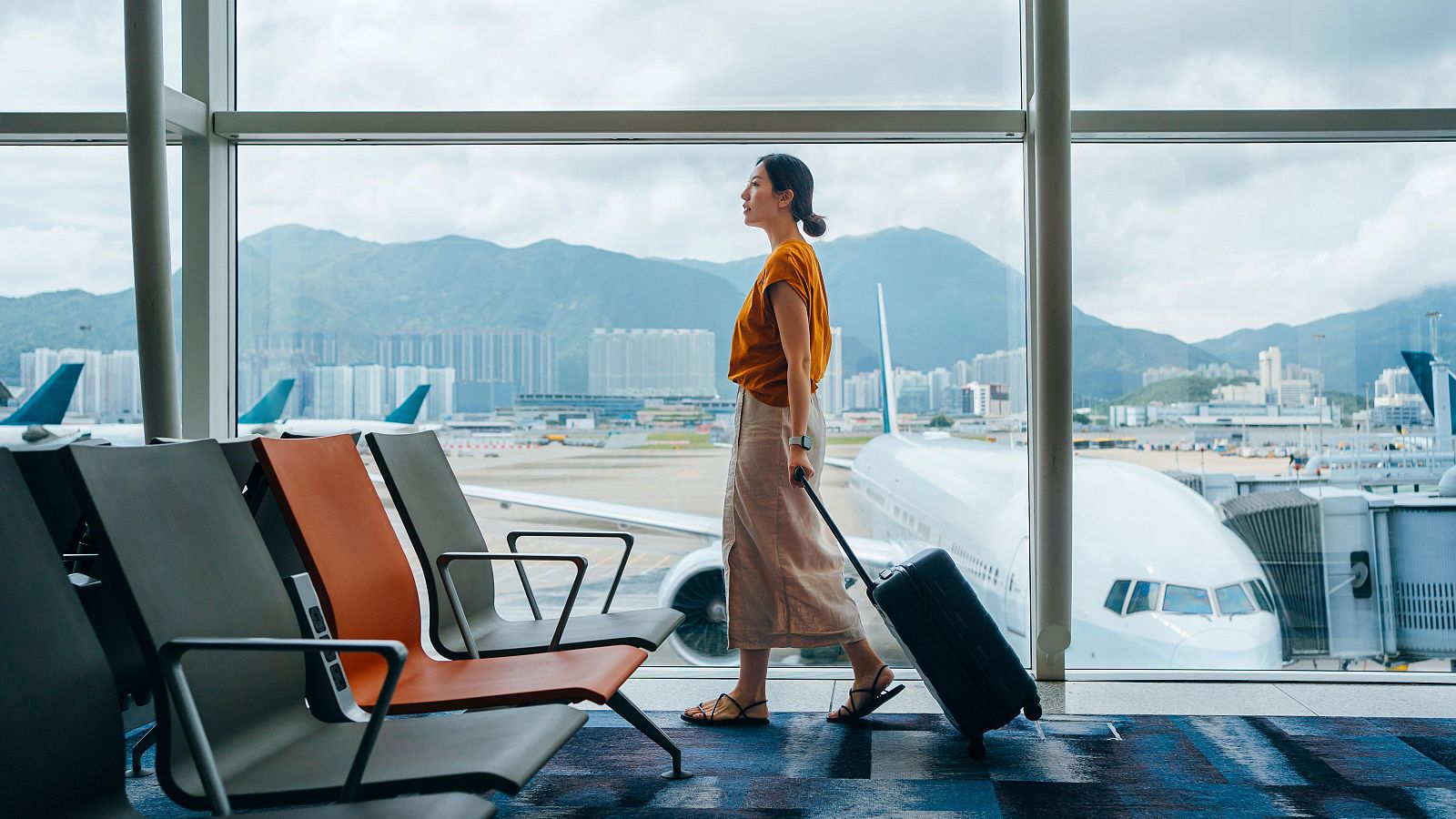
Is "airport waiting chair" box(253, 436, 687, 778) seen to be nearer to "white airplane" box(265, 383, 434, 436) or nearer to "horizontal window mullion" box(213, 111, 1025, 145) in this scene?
"white airplane" box(265, 383, 434, 436)

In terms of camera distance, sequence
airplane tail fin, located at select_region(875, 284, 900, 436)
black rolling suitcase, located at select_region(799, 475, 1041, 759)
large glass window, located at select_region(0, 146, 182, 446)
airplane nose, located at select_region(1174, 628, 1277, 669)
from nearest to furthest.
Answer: black rolling suitcase, located at select_region(799, 475, 1041, 759), airplane nose, located at select_region(1174, 628, 1277, 669), large glass window, located at select_region(0, 146, 182, 446), airplane tail fin, located at select_region(875, 284, 900, 436)

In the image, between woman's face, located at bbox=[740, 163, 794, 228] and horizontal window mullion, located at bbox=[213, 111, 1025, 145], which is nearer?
woman's face, located at bbox=[740, 163, 794, 228]

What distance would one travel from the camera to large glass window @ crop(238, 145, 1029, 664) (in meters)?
3.49

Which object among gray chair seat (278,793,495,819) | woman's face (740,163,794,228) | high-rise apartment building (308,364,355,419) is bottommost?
gray chair seat (278,793,495,819)

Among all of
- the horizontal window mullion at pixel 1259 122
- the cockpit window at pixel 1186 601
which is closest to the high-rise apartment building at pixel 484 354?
the horizontal window mullion at pixel 1259 122

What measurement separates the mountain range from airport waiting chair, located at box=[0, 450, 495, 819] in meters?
2.36

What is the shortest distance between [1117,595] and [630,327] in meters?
1.94

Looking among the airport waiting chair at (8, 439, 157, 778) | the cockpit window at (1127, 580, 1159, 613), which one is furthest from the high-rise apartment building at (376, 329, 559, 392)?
the cockpit window at (1127, 580, 1159, 613)

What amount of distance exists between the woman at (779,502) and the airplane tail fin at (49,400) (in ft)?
8.15

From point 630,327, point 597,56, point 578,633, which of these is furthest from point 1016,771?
point 597,56

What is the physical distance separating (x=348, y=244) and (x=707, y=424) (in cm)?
145

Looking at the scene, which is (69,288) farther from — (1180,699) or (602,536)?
(1180,699)

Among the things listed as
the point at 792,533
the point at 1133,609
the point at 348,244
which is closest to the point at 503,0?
the point at 348,244

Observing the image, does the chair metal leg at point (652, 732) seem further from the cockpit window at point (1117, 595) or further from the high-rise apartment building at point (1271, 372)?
the high-rise apartment building at point (1271, 372)
